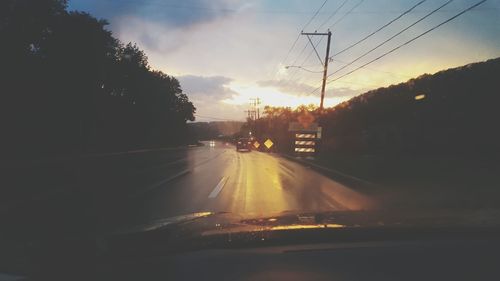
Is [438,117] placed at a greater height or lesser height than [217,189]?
greater

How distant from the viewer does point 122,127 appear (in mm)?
78062

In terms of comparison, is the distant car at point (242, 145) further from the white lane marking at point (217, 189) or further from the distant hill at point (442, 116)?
the white lane marking at point (217, 189)

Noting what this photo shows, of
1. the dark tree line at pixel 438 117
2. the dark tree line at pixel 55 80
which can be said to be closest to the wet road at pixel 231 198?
the dark tree line at pixel 438 117

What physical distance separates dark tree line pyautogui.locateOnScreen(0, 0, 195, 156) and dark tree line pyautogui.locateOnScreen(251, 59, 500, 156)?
22900 mm

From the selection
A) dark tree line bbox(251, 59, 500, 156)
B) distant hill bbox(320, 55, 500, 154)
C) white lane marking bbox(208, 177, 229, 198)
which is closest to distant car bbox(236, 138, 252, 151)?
distant hill bbox(320, 55, 500, 154)

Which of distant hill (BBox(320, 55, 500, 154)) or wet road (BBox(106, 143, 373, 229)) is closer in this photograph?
wet road (BBox(106, 143, 373, 229))

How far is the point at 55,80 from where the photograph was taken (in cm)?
4578

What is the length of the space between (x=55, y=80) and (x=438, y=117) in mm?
34171

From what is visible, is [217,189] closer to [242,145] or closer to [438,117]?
[438,117]

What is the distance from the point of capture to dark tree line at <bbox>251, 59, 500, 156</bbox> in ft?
132

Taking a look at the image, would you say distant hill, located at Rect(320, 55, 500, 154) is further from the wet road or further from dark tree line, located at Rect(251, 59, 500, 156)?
the wet road

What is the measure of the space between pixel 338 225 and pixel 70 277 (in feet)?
7.24

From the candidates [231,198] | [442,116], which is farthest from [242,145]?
[231,198]

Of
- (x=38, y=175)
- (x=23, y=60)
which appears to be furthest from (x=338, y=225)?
(x=23, y=60)
